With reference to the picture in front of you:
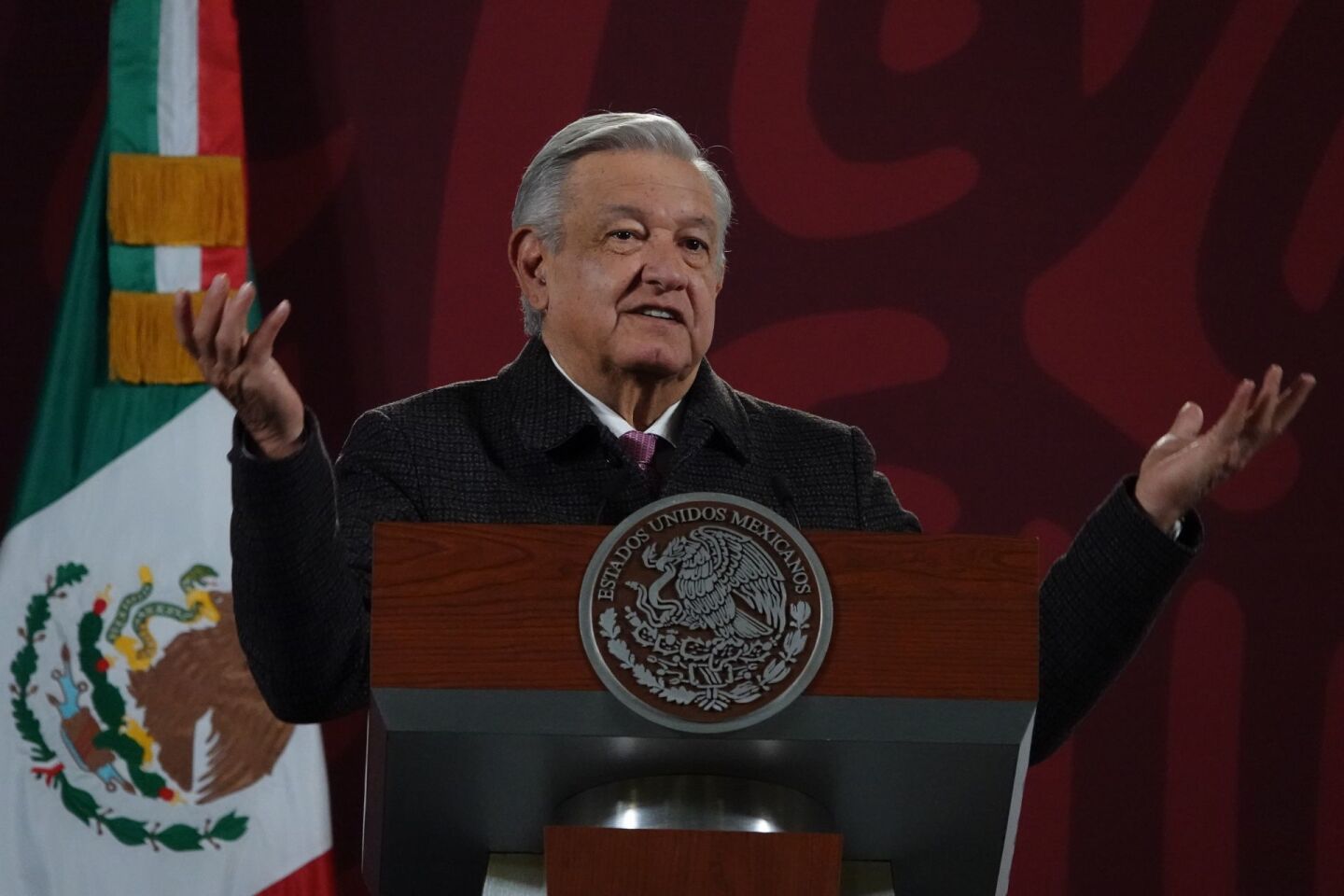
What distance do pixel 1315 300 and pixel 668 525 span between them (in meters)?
2.64

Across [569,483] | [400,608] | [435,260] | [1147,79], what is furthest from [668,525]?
[1147,79]

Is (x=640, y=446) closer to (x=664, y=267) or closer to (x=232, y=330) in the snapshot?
(x=664, y=267)

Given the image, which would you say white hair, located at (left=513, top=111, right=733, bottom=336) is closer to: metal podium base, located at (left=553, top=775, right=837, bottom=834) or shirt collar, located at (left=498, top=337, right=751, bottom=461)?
shirt collar, located at (left=498, top=337, right=751, bottom=461)

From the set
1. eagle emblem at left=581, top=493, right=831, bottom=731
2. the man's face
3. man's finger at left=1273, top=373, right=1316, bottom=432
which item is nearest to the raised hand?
man's finger at left=1273, top=373, right=1316, bottom=432

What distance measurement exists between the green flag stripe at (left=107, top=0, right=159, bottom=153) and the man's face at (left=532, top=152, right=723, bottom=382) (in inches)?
→ 55.4

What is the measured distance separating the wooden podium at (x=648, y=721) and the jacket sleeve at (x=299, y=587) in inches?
7.2

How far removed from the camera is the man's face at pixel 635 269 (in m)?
1.79

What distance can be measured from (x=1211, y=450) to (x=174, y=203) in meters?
2.04

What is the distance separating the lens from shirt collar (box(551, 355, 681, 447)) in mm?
1827

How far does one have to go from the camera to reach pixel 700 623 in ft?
3.89

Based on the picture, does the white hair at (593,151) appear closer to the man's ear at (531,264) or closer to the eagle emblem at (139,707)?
the man's ear at (531,264)

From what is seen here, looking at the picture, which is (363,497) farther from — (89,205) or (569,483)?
(89,205)

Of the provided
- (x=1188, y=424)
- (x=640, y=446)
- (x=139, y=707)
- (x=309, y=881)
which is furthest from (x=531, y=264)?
(x=309, y=881)

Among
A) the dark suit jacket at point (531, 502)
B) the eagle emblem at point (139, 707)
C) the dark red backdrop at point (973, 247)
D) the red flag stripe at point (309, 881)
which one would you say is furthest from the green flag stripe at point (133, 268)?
the dark suit jacket at point (531, 502)
